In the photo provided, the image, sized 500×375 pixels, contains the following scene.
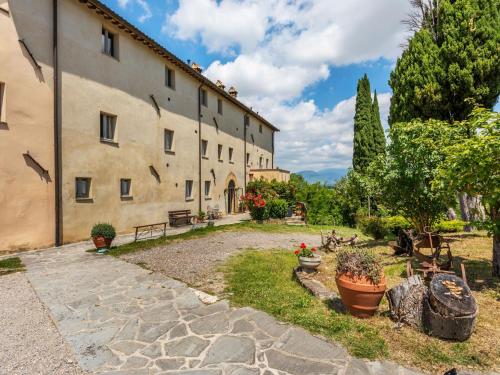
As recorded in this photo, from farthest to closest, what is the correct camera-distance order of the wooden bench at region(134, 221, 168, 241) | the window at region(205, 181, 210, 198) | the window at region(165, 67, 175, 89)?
the window at region(205, 181, 210, 198) → the window at region(165, 67, 175, 89) → the wooden bench at region(134, 221, 168, 241)

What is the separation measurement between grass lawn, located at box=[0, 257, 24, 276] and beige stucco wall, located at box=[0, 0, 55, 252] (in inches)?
54.0

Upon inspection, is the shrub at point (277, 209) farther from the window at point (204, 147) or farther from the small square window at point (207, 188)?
the window at point (204, 147)

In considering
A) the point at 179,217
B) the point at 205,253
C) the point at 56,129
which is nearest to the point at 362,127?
the point at 179,217

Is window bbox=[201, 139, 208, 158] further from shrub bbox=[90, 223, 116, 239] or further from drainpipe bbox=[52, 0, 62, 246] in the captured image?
shrub bbox=[90, 223, 116, 239]

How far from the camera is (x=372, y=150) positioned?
27000 millimetres

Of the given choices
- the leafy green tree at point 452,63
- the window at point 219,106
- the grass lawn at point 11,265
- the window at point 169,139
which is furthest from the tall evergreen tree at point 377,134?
the grass lawn at point 11,265

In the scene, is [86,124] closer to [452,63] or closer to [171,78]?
[171,78]

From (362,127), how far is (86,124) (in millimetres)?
22934

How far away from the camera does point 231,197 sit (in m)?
27.3

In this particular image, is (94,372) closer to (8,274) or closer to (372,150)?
(8,274)

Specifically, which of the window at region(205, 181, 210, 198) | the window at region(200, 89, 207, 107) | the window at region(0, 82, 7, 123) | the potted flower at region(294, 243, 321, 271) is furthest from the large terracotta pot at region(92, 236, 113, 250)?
the window at region(200, 89, 207, 107)

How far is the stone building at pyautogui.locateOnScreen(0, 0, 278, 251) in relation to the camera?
10625 millimetres

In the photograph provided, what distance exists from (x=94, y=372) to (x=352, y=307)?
3.94 metres

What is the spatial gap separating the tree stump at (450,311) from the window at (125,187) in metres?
14.1
